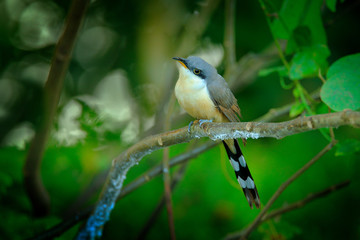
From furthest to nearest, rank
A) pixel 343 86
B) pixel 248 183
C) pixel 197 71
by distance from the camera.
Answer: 1. pixel 197 71
2. pixel 248 183
3. pixel 343 86

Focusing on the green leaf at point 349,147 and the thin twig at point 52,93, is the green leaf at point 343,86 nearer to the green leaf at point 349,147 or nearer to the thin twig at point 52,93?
the green leaf at point 349,147

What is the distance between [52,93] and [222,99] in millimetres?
823

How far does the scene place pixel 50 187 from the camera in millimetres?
2254

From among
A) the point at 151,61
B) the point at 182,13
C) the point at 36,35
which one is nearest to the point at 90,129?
the point at 151,61

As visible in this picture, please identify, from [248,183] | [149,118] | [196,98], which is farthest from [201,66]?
[149,118]

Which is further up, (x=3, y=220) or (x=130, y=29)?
(x=130, y=29)

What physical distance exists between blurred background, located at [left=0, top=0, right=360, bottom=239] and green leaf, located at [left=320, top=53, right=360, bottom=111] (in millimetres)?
494

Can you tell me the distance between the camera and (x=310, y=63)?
1.51 meters

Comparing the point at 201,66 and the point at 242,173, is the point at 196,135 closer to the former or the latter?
the point at 242,173

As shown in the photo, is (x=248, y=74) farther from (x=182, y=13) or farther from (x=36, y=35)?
(x=36, y=35)

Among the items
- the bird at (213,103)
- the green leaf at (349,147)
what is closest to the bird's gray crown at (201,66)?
the bird at (213,103)

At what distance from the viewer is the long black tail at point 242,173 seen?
1595 millimetres

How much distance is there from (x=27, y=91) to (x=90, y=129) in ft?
2.91

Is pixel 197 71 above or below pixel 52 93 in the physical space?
below
